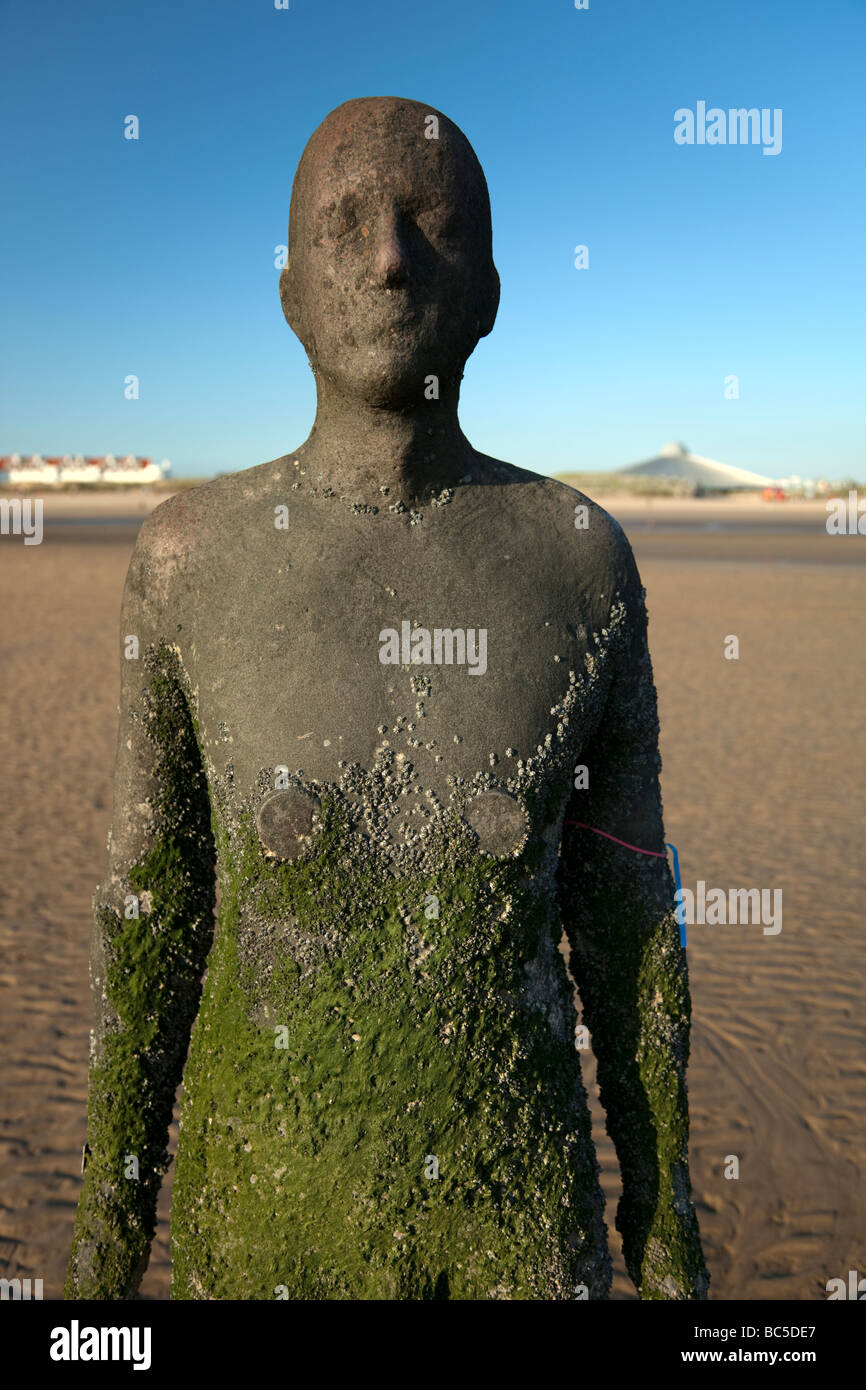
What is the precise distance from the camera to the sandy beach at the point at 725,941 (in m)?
4.76

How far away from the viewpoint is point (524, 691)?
1812 mm

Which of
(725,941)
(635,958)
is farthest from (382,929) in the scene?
(725,941)

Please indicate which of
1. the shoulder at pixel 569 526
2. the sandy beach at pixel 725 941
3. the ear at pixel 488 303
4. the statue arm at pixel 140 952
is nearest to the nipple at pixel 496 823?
the shoulder at pixel 569 526

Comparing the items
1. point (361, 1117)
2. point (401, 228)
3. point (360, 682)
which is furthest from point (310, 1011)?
point (401, 228)

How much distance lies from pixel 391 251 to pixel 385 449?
32cm

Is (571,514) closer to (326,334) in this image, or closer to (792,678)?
(326,334)

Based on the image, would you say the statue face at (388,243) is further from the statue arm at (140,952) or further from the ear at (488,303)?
the statue arm at (140,952)

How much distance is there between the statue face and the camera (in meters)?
1.72

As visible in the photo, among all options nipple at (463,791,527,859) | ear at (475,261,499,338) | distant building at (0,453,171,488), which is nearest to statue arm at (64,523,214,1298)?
nipple at (463,791,527,859)

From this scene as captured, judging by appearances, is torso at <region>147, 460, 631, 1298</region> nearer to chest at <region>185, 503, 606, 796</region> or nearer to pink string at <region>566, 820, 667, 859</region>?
chest at <region>185, 503, 606, 796</region>

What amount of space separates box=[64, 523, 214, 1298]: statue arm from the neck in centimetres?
39

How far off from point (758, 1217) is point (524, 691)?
4.08 metres

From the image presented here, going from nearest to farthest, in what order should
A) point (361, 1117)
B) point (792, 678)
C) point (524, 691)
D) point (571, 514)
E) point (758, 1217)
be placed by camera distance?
1. point (361, 1117)
2. point (524, 691)
3. point (571, 514)
4. point (758, 1217)
5. point (792, 678)
